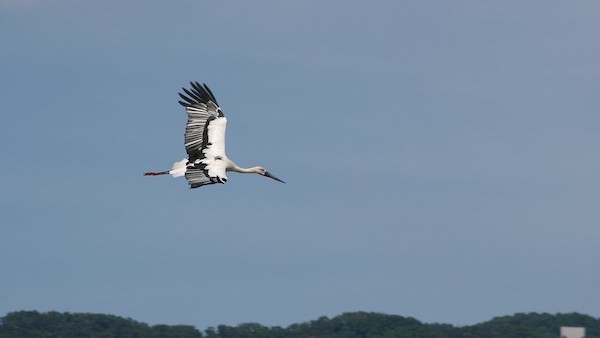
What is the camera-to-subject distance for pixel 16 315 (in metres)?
182

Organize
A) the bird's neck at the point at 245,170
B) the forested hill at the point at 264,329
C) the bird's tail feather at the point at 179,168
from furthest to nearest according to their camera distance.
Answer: the forested hill at the point at 264,329 < the bird's neck at the point at 245,170 < the bird's tail feather at the point at 179,168

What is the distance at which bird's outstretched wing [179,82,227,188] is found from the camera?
189ft

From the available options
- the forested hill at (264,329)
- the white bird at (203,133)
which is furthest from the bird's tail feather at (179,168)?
the forested hill at (264,329)

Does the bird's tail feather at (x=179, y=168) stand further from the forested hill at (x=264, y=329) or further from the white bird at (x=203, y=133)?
the forested hill at (x=264, y=329)

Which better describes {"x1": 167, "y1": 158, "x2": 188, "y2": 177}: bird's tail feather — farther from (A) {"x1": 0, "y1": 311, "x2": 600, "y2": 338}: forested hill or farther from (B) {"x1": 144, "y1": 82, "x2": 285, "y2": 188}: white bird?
(A) {"x1": 0, "y1": 311, "x2": 600, "y2": 338}: forested hill

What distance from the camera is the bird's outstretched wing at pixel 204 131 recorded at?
57594 mm

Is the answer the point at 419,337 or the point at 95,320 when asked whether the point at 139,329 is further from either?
the point at 419,337

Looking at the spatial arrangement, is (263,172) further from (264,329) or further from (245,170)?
(264,329)

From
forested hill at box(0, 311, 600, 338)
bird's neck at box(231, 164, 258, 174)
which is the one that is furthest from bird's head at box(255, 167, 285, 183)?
forested hill at box(0, 311, 600, 338)

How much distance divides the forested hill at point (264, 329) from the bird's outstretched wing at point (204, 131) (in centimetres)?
11563

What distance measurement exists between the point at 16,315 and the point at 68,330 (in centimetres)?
636

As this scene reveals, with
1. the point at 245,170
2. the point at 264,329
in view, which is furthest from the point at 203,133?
the point at 264,329

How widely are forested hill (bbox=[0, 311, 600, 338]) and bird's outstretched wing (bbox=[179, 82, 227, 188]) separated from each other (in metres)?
116

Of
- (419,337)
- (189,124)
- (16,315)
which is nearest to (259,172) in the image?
(189,124)
